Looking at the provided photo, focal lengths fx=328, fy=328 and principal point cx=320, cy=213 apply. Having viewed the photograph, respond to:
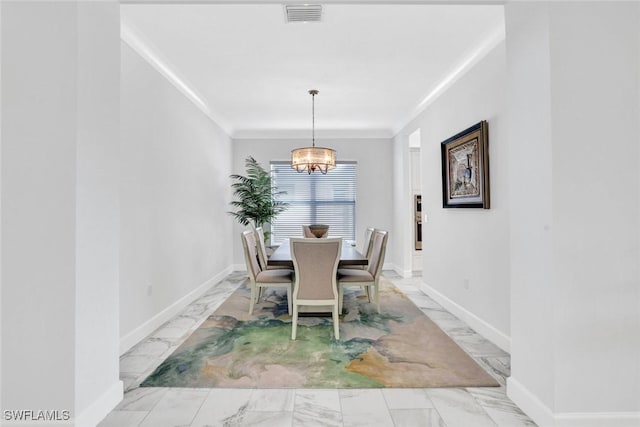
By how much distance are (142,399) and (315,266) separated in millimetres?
1532

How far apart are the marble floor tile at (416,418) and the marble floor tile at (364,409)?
42mm

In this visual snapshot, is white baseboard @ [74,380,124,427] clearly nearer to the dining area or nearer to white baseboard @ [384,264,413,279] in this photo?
the dining area

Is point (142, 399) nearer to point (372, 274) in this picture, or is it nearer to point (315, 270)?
point (315, 270)

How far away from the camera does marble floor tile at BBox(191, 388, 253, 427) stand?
1.79 meters

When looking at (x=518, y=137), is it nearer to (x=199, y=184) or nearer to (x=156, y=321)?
(x=156, y=321)

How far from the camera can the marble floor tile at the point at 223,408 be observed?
1.79 meters

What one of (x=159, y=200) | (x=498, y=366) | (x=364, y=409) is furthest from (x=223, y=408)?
(x=159, y=200)

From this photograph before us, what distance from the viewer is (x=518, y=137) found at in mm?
1928

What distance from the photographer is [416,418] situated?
1822mm

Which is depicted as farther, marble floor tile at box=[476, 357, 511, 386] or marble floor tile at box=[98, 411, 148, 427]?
marble floor tile at box=[476, 357, 511, 386]

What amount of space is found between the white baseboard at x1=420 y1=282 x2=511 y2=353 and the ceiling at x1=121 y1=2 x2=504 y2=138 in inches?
97.7

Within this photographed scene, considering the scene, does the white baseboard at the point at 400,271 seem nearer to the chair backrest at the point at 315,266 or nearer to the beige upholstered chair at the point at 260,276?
the beige upholstered chair at the point at 260,276

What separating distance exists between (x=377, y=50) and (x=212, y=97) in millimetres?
2401

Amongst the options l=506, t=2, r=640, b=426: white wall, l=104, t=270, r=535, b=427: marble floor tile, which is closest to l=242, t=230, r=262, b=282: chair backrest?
l=104, t=270, r=535, b=427: marble floor tile
